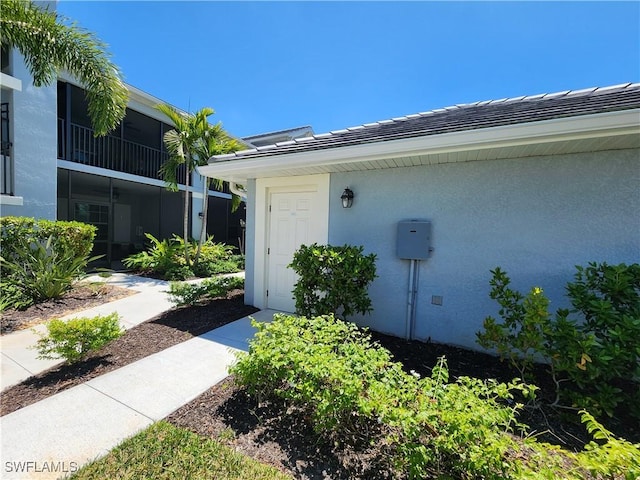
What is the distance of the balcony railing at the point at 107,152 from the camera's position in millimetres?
9031

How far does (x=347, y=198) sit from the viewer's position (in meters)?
4.85

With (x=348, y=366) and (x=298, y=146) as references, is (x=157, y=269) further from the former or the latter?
(x=348, y=366)

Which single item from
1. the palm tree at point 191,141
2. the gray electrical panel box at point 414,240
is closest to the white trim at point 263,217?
the gray electrical panel box at point 414,240

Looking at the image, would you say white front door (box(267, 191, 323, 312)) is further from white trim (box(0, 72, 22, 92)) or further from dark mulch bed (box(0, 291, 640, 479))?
white trim (box(0, 72, 22, 92))

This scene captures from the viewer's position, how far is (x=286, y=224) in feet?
18.6

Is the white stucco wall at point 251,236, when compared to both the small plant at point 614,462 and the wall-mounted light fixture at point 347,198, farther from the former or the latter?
the small plant at point 614,462

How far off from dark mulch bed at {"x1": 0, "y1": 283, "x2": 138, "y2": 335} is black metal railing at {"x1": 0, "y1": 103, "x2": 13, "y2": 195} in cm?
377

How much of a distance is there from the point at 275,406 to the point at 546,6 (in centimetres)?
756

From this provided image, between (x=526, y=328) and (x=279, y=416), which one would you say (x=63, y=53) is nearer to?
(x=279, y=416)

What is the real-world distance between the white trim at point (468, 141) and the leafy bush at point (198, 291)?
9.85 ft

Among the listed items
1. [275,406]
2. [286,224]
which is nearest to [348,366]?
[275,406]

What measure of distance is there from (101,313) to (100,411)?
374 cm

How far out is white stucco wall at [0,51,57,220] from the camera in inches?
302

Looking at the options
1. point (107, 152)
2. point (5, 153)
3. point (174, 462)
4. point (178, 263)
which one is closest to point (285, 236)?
point (174, 462)
